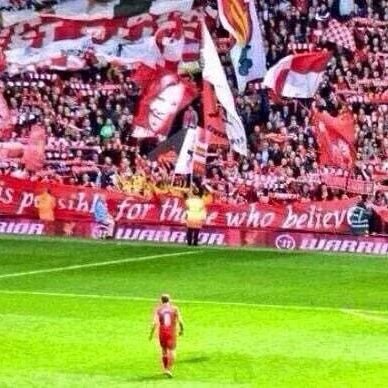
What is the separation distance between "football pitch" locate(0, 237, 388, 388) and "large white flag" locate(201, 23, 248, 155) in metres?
5.16

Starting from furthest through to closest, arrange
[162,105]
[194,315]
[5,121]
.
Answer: [5,121] → [162,105] → [194,315]

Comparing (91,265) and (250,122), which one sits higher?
(250,122)

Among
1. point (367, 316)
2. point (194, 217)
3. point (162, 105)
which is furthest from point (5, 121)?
point (367, 316)

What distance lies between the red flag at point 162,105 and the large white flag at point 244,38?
1956 mm

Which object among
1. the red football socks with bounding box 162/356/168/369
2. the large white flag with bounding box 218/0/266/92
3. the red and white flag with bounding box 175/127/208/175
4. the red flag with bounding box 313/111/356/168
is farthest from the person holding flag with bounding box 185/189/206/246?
the red football socks with bounding box 162/356/168/369

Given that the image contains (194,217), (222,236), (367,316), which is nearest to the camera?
(367,316)

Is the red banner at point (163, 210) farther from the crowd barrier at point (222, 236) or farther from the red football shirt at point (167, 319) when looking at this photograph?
the red football shirt at point (167, 319)

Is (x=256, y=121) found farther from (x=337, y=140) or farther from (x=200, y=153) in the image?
(x=337, y=140)

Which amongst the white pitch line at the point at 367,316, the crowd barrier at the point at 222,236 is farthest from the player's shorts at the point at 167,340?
the crowd barrier at the point at 222,236

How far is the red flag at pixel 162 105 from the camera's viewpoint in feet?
177

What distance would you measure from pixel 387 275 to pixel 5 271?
10154mm

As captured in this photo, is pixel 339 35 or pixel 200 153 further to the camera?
pixel 339 35

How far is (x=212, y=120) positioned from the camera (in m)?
51.2

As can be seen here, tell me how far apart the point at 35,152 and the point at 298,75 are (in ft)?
30.9
